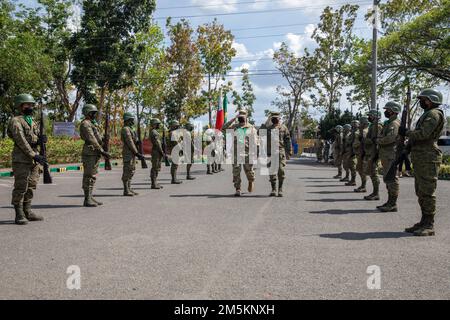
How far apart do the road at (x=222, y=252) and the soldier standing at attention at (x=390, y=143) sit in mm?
281

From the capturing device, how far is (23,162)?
7.71 meters

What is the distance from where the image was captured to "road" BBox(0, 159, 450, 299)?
4.18 metres

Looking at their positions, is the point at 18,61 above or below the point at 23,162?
above

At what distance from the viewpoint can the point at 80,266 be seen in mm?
4938

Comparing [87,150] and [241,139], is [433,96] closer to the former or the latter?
[241,139]

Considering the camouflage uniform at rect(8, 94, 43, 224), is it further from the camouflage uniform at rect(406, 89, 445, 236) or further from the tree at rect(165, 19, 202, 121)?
the tree at rect(165, 19, 202, 121)

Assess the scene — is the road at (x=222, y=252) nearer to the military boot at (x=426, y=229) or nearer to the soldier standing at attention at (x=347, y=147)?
the military boot at (x=426, y=229)

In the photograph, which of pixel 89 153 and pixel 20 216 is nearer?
pixel 20 216

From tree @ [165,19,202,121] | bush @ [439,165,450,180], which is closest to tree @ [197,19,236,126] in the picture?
tree @ [165,19,202,121]

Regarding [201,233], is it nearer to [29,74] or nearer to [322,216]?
[322,216]

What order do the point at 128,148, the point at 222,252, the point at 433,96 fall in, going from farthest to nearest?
1. the point at 128,148
2. the point at 433,96
3. the point at 222,252

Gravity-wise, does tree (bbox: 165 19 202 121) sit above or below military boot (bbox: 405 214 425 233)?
above

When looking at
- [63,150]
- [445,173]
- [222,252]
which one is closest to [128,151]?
[222,252]

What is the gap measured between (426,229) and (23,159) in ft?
21.0
